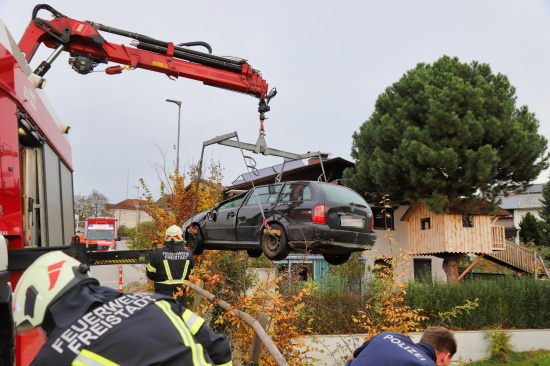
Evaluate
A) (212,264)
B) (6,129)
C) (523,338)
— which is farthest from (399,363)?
(523,338)

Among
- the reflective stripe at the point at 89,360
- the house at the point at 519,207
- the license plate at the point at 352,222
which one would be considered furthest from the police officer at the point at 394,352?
the house at the point at 519,207

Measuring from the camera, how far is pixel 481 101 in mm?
21438

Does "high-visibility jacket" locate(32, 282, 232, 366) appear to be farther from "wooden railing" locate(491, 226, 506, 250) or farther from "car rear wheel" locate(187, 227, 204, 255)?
"wooden railing" locate(491, 226, 506, 250)

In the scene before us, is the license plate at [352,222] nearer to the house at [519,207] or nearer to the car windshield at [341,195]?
the car windshield at [341,195]

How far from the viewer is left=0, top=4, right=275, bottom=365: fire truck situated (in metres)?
3.83

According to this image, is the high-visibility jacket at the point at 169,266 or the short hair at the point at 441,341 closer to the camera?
the short hair at the point at 441,341

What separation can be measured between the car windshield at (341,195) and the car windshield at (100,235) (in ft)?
76.0

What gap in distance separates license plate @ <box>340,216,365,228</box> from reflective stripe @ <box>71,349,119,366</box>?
5979 mm

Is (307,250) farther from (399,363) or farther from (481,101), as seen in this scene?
(481,101)

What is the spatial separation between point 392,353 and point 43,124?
4.24m

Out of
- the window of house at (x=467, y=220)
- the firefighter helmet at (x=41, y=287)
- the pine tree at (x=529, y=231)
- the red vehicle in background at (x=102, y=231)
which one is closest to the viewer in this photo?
the firefighter helmet at (x=41, y=287)

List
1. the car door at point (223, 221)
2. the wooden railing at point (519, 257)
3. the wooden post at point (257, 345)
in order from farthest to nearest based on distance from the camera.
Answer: the wooden railing at point (519, 257) → the car door at point (223, 221) → the wooden post at point (257, 345)

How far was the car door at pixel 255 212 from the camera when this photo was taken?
8.23m

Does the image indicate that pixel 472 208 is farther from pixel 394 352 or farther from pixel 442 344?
pixel 394 352
